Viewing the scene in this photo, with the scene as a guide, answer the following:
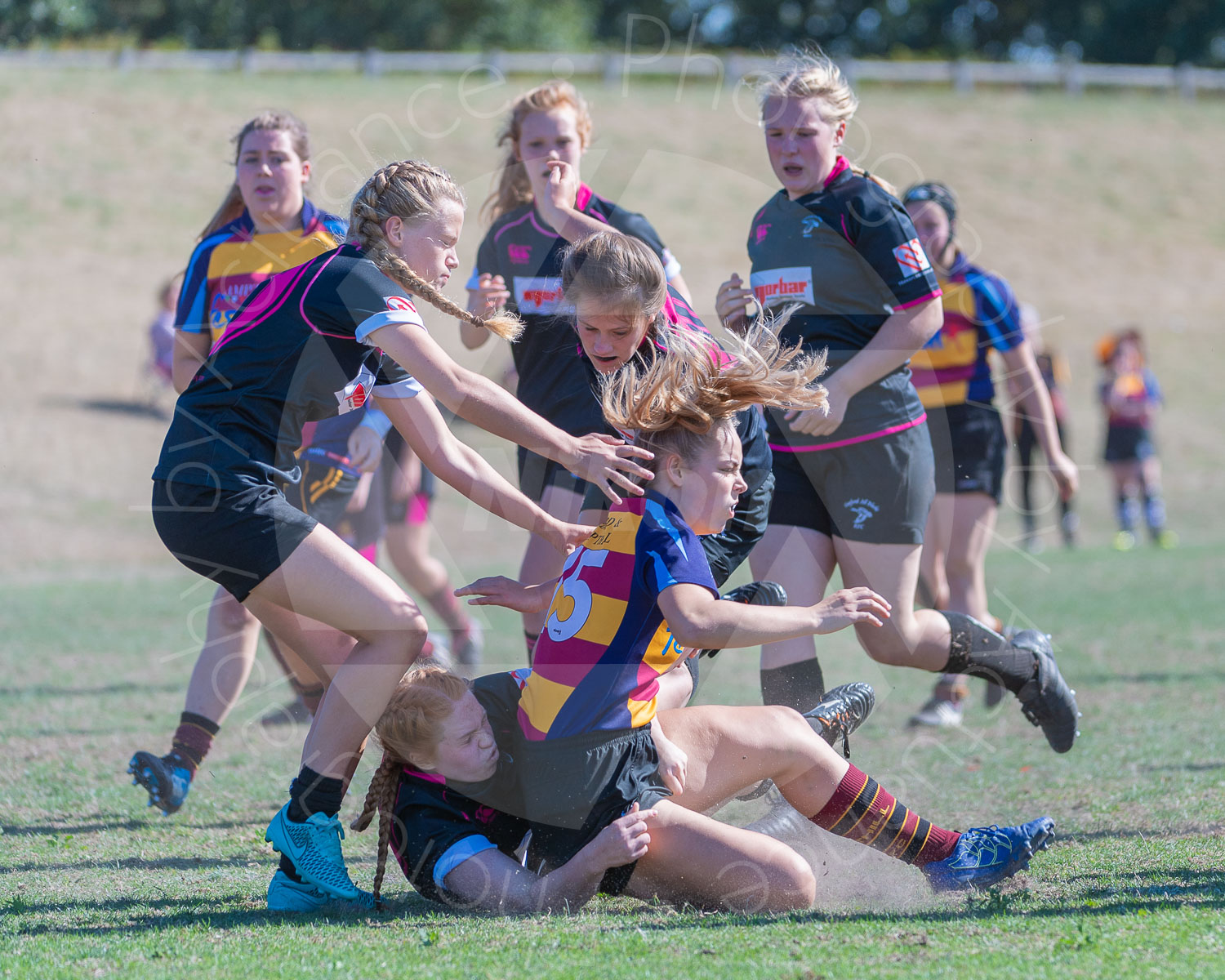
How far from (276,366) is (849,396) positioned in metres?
1.73

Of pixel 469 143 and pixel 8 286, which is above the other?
pixel 469 143

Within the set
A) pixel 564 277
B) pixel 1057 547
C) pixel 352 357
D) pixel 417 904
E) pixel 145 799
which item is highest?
pixel 564 277

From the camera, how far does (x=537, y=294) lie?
4379 millimetres

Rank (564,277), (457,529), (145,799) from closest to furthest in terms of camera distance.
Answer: (564,277) < (145,799) < (457,529)

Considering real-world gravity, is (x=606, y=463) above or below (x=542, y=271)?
below

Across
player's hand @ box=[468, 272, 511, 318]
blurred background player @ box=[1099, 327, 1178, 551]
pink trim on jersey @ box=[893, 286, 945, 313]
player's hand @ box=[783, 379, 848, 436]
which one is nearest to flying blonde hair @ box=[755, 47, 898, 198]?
pink trim on jersey @ box=[893, 286, 945, 313]

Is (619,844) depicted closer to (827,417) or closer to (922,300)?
(827,417)

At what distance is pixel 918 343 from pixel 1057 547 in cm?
1077

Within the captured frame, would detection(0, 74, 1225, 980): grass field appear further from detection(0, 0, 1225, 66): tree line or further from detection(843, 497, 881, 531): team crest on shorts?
detection(0, 0, 1225, 66): tree line

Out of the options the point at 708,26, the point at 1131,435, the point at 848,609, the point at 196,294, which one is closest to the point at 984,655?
the point at 848,609

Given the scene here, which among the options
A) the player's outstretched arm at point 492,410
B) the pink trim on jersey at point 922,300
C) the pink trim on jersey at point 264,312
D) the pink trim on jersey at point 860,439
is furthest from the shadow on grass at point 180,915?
the pink trim on jersey at point 922,300

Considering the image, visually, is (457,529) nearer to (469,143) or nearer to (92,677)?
(92,677)

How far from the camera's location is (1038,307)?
23203mm

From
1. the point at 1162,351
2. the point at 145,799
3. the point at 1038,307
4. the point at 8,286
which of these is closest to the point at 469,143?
the point at 8,286
